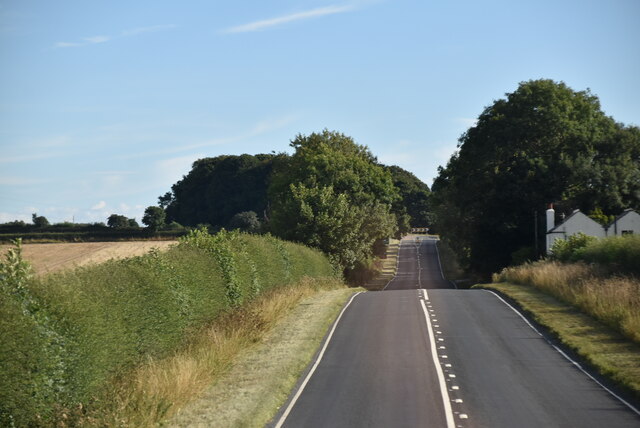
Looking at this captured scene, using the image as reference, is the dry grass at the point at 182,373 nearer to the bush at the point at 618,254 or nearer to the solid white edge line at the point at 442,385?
the solid white edge line at the point at 442,385

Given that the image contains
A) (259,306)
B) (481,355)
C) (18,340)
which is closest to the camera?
(18,340)

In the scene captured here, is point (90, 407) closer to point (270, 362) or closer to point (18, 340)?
point (18, 340)

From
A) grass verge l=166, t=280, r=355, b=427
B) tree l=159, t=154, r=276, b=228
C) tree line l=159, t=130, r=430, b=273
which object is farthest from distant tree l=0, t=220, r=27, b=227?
tree l=159, t=154, r=276, b=228

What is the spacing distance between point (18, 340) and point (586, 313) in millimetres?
22825

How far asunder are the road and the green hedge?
372cm

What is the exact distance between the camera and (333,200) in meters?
57.2

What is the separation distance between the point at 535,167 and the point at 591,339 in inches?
1609

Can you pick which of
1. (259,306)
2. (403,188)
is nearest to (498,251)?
(259,306)

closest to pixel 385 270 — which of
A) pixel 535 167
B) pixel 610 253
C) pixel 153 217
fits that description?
pixel 153 217

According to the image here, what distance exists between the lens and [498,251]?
66250mm

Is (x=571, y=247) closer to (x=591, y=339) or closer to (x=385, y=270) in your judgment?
(x=591, y=339)

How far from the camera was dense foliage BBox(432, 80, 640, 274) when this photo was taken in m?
62.3

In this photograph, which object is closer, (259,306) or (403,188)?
(259,306)

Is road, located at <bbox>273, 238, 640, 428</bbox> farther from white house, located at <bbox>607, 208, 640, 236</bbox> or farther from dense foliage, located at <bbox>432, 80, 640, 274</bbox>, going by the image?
dense foliage, located at <bbox>432, 80, 640, 274</bbox>
